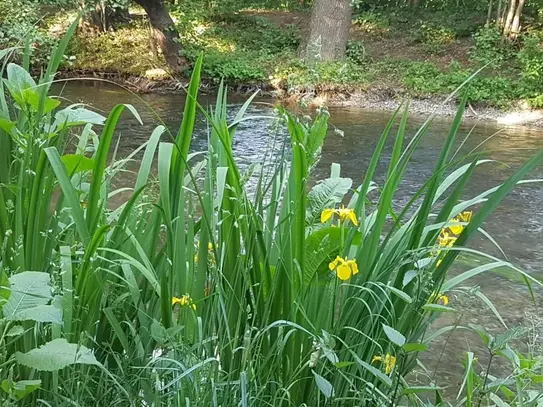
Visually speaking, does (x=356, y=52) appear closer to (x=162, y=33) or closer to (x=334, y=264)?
(x=162, y=33)

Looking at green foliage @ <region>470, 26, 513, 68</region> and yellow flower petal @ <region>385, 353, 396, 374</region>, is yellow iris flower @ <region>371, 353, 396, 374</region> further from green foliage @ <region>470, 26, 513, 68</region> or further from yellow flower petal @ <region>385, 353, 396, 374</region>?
green foliage @ <region>470, 26, 513, 68</region>

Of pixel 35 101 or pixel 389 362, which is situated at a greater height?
pixel 35 101

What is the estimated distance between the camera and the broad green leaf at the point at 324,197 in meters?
1.41

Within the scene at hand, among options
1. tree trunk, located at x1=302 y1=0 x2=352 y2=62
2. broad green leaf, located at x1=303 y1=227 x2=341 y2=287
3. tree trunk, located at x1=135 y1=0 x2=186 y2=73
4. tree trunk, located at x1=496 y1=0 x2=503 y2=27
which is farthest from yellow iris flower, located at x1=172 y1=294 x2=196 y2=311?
tree trunk, located at x1=496 y1=0 x2=503 y2=27

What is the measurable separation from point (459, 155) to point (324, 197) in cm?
584

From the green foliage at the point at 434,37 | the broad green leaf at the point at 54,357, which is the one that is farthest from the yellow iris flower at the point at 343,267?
the green foliage at the point at 434,37

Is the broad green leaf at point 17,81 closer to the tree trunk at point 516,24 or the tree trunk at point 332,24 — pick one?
the tree trunk at point 332,24

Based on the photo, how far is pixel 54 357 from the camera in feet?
3.16

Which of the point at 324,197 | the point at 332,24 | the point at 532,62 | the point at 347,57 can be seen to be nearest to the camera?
the point at 324,197

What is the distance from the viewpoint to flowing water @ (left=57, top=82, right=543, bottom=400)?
299 centimetres

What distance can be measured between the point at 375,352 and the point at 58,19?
13.9 meters

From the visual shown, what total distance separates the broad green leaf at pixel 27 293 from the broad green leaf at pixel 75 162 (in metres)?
0.29

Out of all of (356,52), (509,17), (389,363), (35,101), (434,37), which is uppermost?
(509,17)

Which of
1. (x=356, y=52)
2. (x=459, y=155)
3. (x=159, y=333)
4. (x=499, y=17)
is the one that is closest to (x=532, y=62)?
(x=499, y=17)
